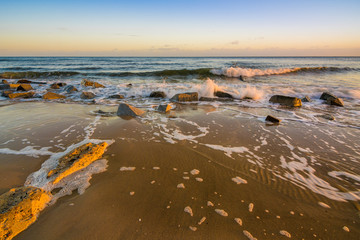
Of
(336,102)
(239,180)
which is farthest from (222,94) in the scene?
(239,180)

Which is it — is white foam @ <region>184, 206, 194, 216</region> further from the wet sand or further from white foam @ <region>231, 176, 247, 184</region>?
white foam @ <region>231, 176, 247, 184</region>

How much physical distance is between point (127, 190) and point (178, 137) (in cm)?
175

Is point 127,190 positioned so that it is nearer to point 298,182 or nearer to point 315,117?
point 298,182

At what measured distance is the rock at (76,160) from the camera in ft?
7.50

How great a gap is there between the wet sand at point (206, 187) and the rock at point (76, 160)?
206 mm

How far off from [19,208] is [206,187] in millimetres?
1827

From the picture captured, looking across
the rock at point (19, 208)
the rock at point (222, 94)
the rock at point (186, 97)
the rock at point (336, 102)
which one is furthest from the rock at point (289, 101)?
the rock at point (19, 208)

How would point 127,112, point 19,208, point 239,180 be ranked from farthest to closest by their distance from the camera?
point 127,112
point 239,180
point 19,208

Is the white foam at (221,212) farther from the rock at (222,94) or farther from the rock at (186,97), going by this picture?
the rock at (222,94)

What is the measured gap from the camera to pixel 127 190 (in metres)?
2.09

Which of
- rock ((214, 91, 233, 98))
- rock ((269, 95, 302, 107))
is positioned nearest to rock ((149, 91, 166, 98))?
rock ((214, 91, 233, 98))

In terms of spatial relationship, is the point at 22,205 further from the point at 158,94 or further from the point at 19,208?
the point at 158,94

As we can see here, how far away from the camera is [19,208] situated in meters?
1.64

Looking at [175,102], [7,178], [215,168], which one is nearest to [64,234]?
[7,178]
